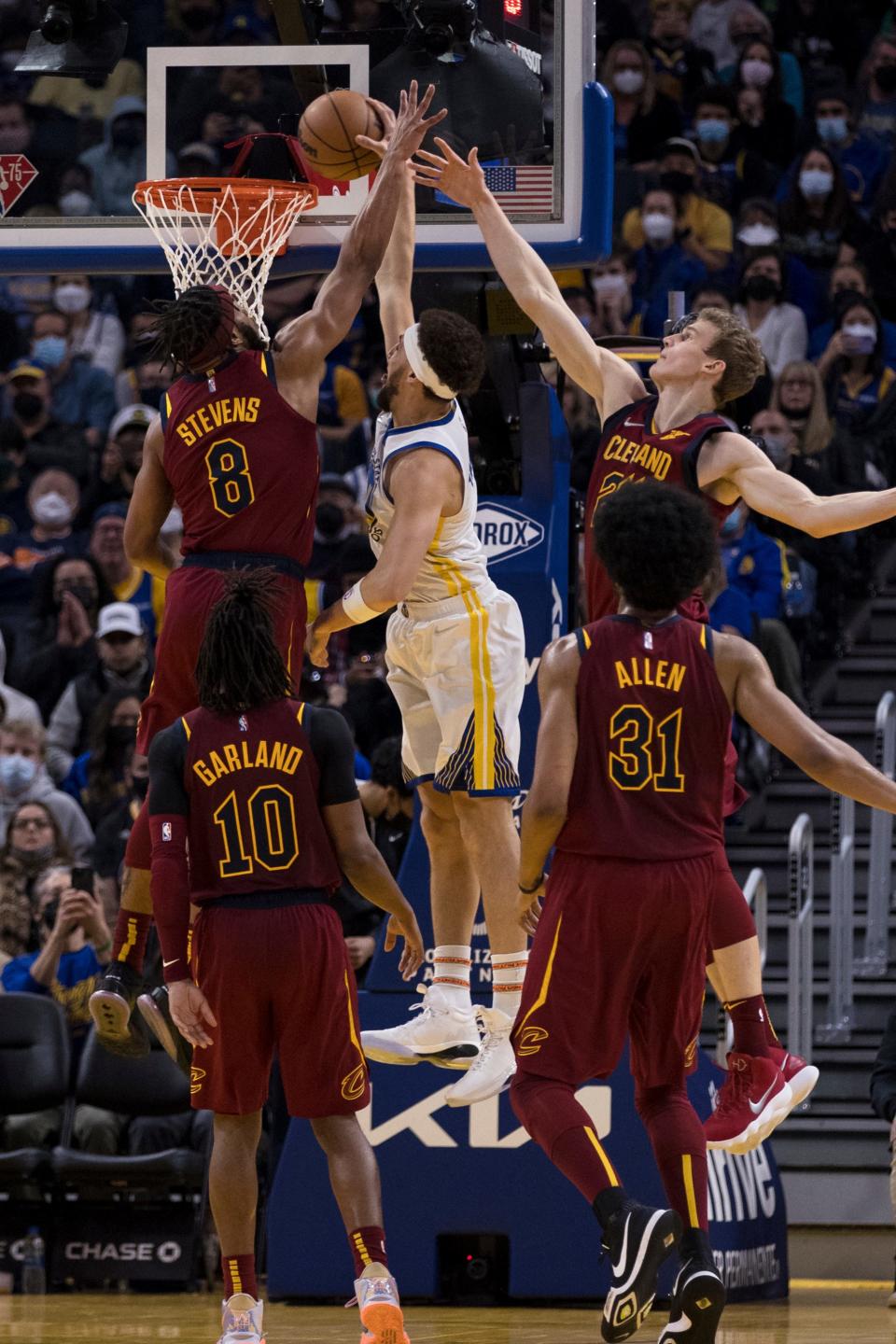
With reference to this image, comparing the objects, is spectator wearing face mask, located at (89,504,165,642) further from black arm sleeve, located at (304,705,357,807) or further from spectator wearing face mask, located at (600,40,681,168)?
black arm sleeve, located at (304,705,357,807)

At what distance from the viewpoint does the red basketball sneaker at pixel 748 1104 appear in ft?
22.3

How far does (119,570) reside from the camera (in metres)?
14.0

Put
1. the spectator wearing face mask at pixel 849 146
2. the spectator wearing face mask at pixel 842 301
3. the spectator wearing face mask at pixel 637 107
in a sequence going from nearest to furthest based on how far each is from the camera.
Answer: the spectator wearing face mask at pixel 842 301 → the spectator wearing face mask at pixel 849 146 → the spectator wearing face mask at pixel 637 107

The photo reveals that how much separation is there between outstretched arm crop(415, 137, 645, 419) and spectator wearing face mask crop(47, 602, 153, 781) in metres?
5.96

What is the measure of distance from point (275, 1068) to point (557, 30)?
5381 millimetres

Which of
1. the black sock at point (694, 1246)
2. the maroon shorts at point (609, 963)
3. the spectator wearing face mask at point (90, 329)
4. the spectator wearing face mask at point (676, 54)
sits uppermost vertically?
the spectator wearing face mask at point (676, 54)

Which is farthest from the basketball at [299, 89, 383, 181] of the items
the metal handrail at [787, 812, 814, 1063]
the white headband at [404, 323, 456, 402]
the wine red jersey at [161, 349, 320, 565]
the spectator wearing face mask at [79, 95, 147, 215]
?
the metal handrail at [787, 812, 814, 1063]

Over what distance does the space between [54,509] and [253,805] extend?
26.5 feet

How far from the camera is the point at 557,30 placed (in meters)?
8.48

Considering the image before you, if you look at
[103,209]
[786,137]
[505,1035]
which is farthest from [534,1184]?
[786,137]

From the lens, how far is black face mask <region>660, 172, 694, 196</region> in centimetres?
1570

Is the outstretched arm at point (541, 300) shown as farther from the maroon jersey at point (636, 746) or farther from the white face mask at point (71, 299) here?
the white face mask at point (71, 299)

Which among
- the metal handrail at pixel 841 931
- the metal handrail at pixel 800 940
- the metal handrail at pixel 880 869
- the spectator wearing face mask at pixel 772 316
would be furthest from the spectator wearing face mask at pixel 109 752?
the spectator wearing face mask at pixel 772 316

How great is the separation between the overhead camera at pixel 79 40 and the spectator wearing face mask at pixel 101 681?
15.7 ft
